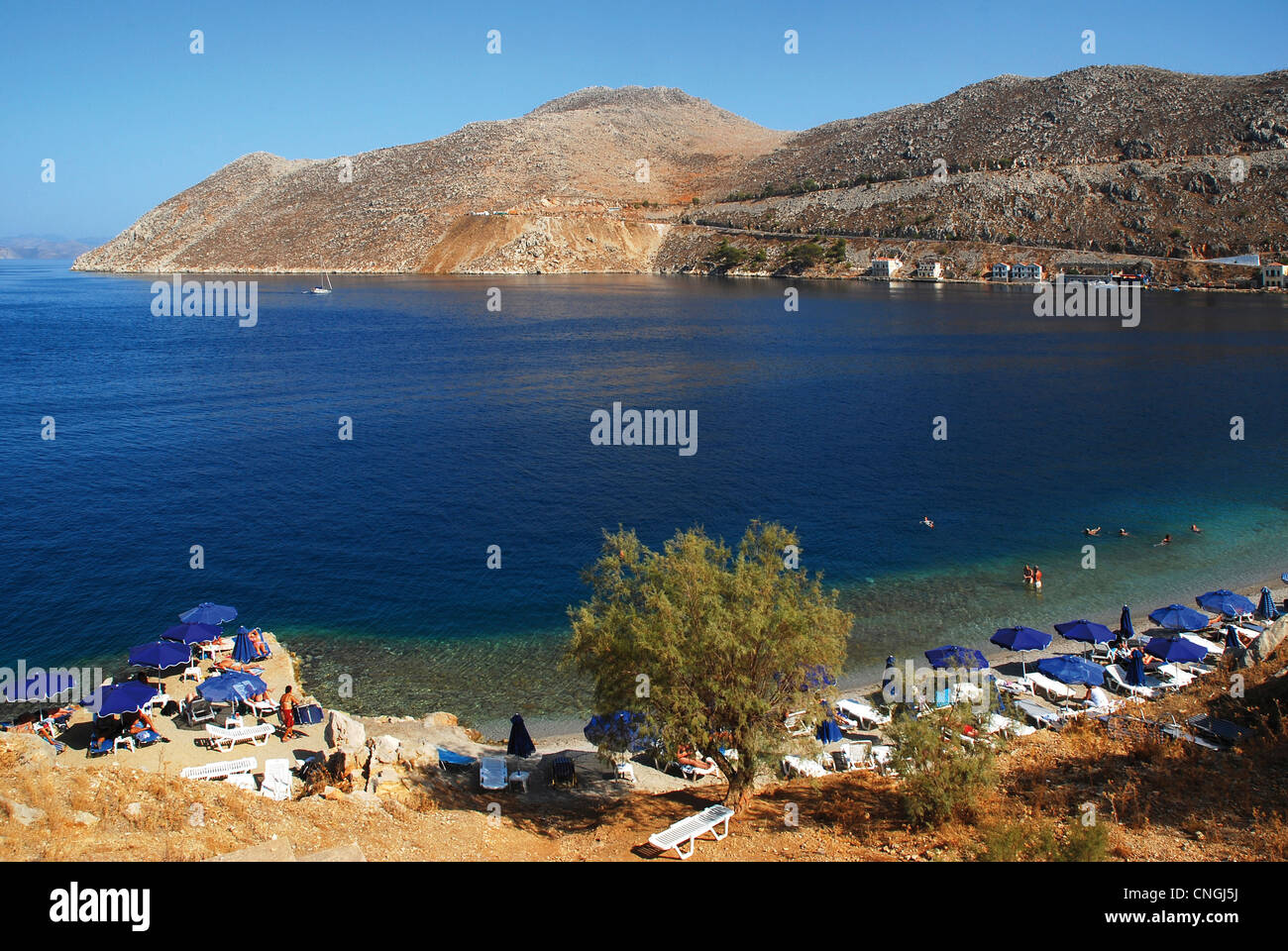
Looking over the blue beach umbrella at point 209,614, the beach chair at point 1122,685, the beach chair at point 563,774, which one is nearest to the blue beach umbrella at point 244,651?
the blue beach umbrella at point 209,614

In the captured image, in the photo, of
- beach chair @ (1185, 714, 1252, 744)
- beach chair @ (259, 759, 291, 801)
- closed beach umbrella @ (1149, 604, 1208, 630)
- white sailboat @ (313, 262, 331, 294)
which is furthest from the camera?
white sailboat @ (313, 262, 331, 294)

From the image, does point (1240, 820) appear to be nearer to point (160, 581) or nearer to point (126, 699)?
point (126, 699)

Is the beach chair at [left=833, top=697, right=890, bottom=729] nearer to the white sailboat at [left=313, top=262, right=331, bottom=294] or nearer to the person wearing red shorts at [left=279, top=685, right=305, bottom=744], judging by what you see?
the person wearing red shorts at [left=279, top=685, right=305, bottom=744]

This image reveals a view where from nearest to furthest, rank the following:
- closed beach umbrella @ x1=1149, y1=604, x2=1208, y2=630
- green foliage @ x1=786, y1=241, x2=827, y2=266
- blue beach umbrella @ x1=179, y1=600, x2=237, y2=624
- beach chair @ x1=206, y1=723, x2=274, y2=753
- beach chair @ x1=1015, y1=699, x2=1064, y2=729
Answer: beach chair @ x1=206, y1=723, x2=274, y2=753
beach chair @ x1=1015, y1=699, x2=1064, y2=729
closed beach umbrella @ x1=1149, y1=604, x2=1208, y2=630
blue beach umbrella @ x1=179, y1=600, x2=237, y2=624
green foliage @ x1=786, y1=241, x2=827, y2=266

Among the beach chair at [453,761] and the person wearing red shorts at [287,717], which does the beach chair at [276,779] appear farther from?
the beach chair at [453,761]

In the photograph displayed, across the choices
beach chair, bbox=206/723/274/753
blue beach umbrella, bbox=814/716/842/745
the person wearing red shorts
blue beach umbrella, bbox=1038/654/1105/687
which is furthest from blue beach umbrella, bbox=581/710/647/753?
blue beach umbrella, bbox=1038/654/1105/687

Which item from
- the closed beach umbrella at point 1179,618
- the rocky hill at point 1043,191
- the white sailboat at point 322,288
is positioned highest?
the rocky hill at point 1043,191

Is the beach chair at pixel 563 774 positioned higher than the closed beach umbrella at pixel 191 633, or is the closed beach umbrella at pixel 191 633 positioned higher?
the closed beach umbrella at pixel 191 633
